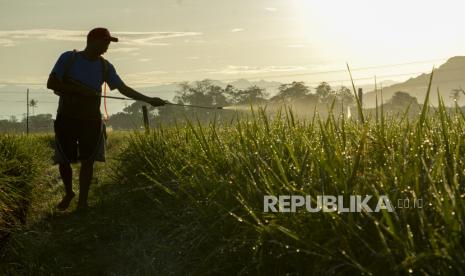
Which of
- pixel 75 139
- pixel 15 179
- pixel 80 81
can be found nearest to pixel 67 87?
pixel 80 81

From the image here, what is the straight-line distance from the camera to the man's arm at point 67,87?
6059 mm

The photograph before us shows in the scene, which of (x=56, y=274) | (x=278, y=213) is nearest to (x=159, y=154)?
(x=56, y=274)

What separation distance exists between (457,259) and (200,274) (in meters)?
1.69

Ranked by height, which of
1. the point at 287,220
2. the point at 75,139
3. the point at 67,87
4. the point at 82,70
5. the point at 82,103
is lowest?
the point at 287,220

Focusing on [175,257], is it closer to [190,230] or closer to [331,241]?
[190,230]

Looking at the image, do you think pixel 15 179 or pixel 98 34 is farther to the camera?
pixel 15 179

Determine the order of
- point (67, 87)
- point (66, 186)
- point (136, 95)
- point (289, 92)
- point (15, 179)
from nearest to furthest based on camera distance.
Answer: point (67, 87)
point (66, 186)
point (15, 179)
point (136, 95)
point (289, 92)

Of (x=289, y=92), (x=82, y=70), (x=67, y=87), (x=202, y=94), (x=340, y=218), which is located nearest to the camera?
(x=340, y=218)

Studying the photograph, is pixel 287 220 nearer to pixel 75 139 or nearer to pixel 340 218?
pixel 340 218

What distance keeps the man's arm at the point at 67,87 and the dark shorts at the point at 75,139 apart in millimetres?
353

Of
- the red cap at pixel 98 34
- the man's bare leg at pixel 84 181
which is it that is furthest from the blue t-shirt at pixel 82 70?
the man's bare leg at pixel 84 181

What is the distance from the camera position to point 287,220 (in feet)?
9.09

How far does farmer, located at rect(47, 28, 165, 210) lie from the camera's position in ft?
20.1

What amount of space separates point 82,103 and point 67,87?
0.93 ft
